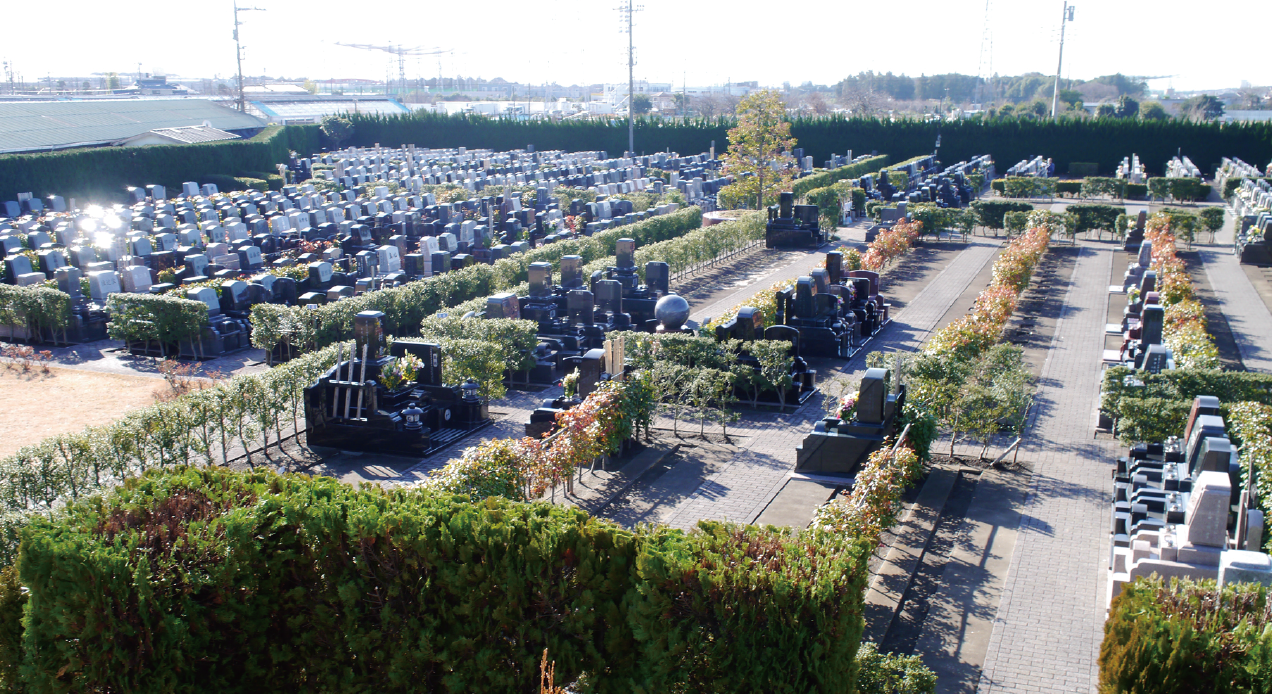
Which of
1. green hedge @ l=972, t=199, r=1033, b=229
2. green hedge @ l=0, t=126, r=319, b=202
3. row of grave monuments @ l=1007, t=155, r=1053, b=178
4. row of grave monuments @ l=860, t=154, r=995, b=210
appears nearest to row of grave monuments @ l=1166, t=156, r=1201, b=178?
row of grave monuments @ l=1007, t=155, r=1053, b=178

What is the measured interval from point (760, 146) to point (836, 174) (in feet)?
33.0

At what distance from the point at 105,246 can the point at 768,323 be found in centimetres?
Answer: 2123

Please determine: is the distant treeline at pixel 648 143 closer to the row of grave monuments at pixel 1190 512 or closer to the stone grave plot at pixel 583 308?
the stone grave plot at pixel 583 308

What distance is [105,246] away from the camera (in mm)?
28688

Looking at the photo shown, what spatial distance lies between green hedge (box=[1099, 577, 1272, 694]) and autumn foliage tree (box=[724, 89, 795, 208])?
37.0m

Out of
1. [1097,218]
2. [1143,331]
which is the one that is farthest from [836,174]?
[1143,331]

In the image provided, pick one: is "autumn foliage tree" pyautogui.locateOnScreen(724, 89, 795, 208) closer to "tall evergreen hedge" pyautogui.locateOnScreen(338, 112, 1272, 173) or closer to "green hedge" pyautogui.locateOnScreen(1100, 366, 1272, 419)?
"tall evergreen hedge" pyautogui.locateOnScreen(338, 112, 1272, 173)

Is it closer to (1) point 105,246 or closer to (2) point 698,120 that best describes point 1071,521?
(1) point 105,246

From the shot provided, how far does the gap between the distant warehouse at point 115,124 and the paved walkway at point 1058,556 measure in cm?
5139

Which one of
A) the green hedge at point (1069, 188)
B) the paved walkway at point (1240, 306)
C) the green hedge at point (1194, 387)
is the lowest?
the paved walkway at point (1240, 306)

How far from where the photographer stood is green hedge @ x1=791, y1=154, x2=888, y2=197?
46.0m

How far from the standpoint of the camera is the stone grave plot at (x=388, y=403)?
1486 cm

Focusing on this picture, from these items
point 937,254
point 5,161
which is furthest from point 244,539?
point 5,161

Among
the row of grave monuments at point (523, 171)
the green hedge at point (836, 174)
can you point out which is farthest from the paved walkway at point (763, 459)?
the row of grave monuments at point (523, 171)
